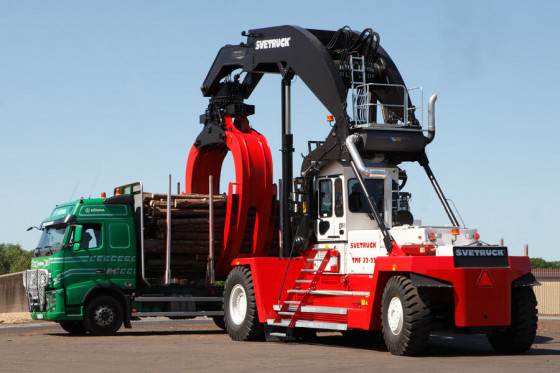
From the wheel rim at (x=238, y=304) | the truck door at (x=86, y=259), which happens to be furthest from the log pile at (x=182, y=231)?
the wheel rim at (x=238, y=304)

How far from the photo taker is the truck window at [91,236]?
22.4 meters

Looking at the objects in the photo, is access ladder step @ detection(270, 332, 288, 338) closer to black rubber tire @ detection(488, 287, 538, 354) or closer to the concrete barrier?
black rubber tire @ detection(488, 287, 538, 354)

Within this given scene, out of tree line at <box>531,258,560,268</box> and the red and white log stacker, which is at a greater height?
the red and white log stacker

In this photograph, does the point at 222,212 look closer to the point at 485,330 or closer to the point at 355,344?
the point at 355,344

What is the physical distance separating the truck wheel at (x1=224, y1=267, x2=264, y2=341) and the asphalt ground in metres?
0.39

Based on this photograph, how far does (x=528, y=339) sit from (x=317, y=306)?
13.6 ft

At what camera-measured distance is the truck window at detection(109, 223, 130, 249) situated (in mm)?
22594

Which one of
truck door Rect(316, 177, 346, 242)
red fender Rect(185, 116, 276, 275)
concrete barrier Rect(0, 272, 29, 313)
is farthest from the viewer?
concrete barrier Rect(0, 272, 29, 313)

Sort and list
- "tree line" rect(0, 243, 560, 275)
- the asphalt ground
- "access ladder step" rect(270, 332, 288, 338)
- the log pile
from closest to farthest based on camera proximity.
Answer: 1. the asphalt ground
2. "access ladder step" rect(270, 332, 288, 338)
3. the log pile
4. "tree line" rect(0, 243, 560, 275)

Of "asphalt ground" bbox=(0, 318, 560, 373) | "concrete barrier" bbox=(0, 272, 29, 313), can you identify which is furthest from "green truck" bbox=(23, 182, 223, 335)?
"concrete barrier" bbox=(0, 272, 29, 313)

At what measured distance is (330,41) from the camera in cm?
2070

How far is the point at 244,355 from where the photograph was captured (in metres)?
16.5

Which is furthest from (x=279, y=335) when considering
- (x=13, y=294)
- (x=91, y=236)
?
(x=13, y=294)

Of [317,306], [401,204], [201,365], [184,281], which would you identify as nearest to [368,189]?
[401,204]
